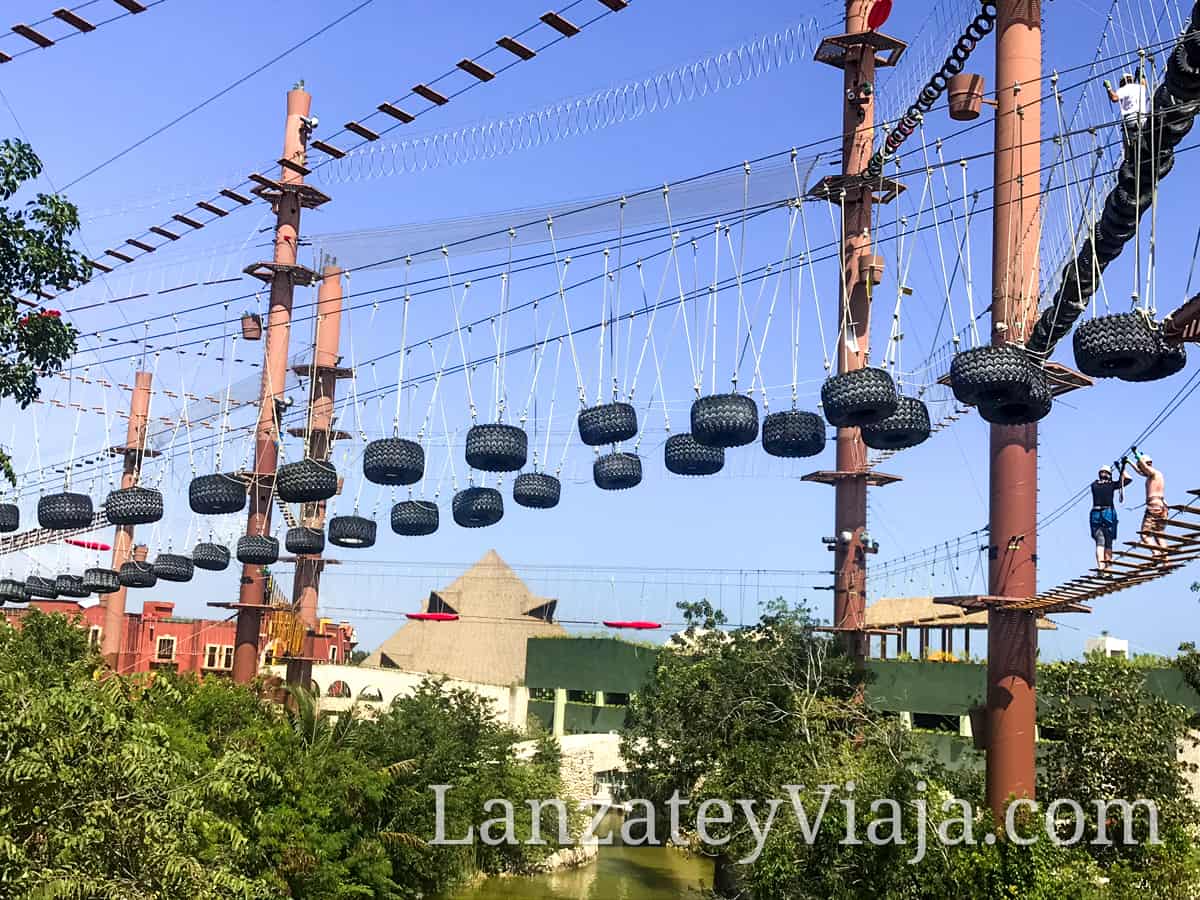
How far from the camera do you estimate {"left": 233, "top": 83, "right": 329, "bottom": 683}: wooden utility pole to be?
2194 cm

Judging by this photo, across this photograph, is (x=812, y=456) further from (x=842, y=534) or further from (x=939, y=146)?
(x=939, y=146)

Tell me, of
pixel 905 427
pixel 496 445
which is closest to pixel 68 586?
pixel 496 445

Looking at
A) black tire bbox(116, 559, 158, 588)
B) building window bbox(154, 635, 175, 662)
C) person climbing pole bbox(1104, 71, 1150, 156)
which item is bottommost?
building window bbox(154, 635, 175, 662)

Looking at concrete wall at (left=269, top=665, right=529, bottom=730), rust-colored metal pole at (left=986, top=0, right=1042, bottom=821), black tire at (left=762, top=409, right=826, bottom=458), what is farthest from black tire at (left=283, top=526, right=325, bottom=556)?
concrete wall at (left=269, top=665, right=529, bottom=730)

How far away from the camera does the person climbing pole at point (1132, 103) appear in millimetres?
10867

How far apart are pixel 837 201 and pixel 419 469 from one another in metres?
7.23

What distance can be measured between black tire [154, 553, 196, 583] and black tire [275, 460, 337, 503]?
31.9ft

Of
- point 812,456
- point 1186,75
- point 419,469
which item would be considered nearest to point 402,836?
point 419,469

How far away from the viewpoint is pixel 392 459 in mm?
18922

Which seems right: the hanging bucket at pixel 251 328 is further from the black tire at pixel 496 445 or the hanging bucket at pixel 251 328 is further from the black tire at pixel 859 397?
the black tire at pixel 859 397

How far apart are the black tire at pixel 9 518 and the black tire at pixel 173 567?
12.3 ft

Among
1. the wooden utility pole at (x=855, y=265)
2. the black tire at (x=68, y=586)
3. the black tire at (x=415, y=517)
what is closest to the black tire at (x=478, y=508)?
the black tire at (x=415, y=517)

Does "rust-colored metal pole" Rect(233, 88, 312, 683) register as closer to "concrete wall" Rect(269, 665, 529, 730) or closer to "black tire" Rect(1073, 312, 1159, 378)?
"black tire" Rect(1073, 312, 1159, 378)

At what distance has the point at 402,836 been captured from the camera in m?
19.7
